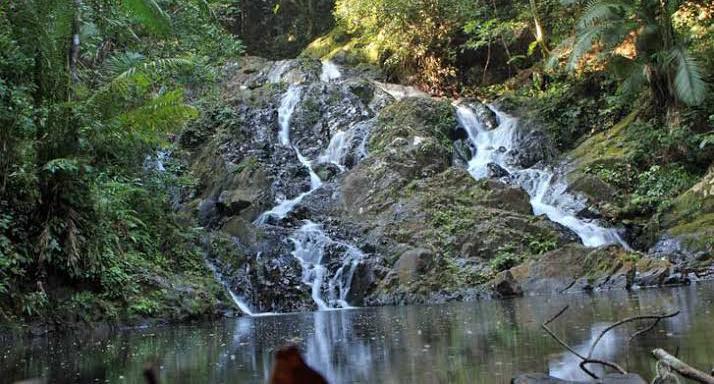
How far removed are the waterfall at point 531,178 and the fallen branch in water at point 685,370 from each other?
11109mm

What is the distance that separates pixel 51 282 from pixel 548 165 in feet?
44.8

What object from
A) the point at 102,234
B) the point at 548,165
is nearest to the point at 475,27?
the point at 548,165

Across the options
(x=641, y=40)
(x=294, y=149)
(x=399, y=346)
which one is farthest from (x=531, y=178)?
(x=399, y=346)

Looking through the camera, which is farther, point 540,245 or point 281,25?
point 281,25

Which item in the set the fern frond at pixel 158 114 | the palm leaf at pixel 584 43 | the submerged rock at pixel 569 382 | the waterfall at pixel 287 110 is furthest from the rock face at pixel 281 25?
the submerged rock at pixel 569 382

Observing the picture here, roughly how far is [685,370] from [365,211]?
13847 millimetres

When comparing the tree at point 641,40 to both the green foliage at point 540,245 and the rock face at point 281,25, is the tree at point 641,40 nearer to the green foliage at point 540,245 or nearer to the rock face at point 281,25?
the green foliage at point 540,245

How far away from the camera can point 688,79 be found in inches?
611

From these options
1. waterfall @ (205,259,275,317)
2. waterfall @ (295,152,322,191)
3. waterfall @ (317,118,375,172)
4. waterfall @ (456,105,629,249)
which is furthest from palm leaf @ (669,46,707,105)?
waterfall @ (205,259,275,317)

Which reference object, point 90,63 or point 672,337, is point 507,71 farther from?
point 672,337

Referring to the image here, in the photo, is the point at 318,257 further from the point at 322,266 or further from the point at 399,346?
the point at 399,346

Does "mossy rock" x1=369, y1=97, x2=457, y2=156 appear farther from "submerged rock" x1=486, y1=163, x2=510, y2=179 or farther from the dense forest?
"submerged rock" x1=486, y1=163, x2=510, y2=179

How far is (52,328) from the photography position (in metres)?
9.14

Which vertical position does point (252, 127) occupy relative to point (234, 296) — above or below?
above
